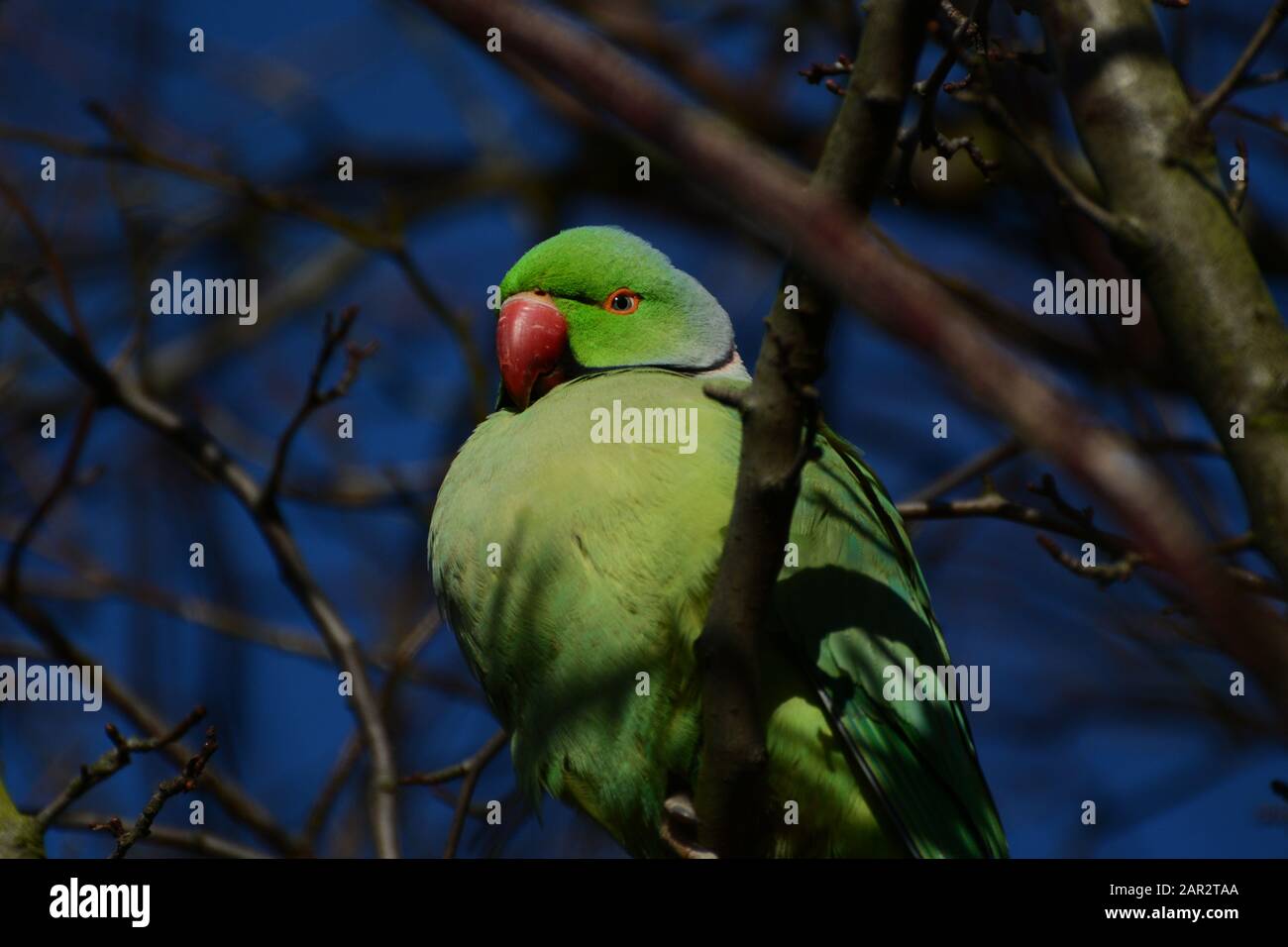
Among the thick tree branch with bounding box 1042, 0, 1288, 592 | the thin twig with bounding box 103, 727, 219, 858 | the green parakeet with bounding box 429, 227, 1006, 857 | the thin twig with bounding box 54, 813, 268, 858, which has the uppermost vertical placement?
the thick tree branch with bounding box 1042, 0, 1288, 592

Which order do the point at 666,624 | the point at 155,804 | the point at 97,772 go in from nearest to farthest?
the point at 155,804 < the point at 97,772 < the point at 666,624

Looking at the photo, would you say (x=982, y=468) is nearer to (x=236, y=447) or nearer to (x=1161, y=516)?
(x=1161, y=516)

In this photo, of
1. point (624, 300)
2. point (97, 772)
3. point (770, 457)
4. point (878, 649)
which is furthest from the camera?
point (624, 300)

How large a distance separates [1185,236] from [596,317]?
6.18 feet

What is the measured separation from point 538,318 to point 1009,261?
338 cm

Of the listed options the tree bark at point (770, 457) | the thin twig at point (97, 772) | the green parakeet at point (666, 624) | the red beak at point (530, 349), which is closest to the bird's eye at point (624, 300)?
the red beak at point (530, 349)

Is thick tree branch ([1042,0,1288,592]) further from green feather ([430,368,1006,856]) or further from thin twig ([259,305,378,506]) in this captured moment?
thin twig ([259,305,378,506])

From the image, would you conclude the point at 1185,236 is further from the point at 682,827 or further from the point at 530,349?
the point at 530,349

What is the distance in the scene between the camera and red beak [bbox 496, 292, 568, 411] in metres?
4.05

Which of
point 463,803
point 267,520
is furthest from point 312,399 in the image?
point 463,803

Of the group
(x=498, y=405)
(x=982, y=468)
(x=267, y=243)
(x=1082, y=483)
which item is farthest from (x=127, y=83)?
(x=1082, y=483)

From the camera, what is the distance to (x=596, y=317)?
418cm

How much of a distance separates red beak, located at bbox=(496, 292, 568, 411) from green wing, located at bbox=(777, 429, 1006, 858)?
93 cm

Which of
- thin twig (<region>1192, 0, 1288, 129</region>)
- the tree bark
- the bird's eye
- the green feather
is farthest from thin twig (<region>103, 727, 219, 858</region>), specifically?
thin twig (<region>1192, 0, 1288, 129</region>)
